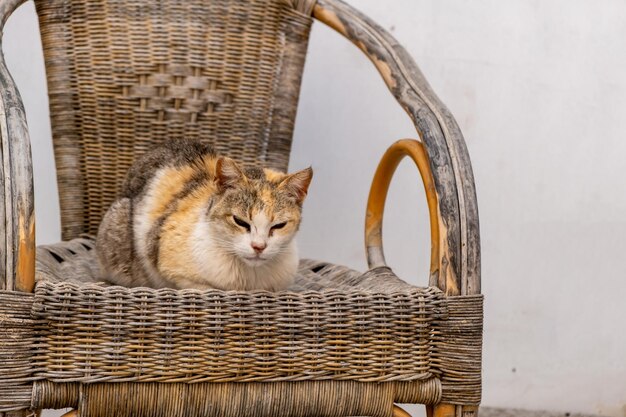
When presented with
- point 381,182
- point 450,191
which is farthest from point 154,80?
point 450,191

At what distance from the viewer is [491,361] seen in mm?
2459

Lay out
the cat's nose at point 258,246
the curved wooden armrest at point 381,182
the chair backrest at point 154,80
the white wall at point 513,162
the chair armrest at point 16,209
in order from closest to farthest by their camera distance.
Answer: the chair armrest at point 16,209 < the cat's nose at point 258,246 < the curved wooden armrest at point 381,182 < the chair backrest at point 154,80 < the white wall at point 513,162

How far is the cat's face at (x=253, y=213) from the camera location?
4.52 feet

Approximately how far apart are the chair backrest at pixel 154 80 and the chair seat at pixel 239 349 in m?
0.58

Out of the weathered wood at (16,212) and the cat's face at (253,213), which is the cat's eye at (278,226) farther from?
the weathered wood at (16,212)

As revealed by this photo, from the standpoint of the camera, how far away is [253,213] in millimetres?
Result: 1380

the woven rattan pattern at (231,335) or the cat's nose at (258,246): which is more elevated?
the cat's nose at (258,246)

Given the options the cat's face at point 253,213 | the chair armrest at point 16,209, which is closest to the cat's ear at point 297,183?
the cat's face at point 253,213

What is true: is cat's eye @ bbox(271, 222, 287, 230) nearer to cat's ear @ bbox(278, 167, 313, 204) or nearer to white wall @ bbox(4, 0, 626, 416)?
cat's ear @ bbox(278, 167, 313, 204)

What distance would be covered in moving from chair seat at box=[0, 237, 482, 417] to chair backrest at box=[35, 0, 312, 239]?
0.58 metres

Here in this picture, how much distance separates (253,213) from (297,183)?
111 millimetres

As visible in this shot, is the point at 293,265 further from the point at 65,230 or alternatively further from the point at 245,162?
the point at 65,230

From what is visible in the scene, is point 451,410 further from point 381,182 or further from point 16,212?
point 16,212

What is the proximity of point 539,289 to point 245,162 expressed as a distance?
1007 millimetres
